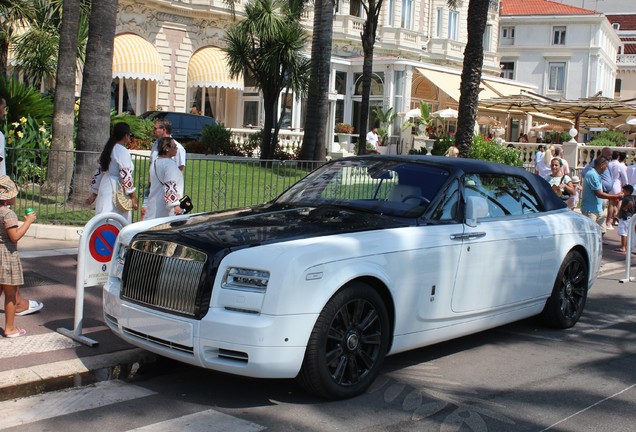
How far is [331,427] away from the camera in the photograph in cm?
513

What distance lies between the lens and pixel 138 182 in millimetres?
12211

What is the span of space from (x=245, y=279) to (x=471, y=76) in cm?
1233

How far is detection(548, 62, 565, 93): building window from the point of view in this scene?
69438 millimetres

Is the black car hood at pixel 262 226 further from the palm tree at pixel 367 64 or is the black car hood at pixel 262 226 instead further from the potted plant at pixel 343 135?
the potted plant at pixel 343 135

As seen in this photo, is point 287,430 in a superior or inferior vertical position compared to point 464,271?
inferior

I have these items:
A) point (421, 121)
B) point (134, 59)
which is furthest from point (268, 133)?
point (421, 121)

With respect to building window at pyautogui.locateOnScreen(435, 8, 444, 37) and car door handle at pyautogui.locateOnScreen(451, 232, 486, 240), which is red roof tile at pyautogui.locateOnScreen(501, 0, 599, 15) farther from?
car door handle at pyautogui.locateOnScreen(451, 232, 486, 240)

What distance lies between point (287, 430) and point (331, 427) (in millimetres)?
Answer: 296

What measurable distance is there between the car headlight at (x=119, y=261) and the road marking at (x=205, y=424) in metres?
1.36

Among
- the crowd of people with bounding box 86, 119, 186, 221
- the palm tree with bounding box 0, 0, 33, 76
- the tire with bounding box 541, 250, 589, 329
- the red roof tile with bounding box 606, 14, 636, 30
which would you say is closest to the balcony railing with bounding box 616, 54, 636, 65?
the red roof tile with bounding box 606, 14, 636, 30

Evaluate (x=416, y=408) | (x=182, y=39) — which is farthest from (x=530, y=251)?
(x=182, y=39)

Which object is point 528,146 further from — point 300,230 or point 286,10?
point 300,230

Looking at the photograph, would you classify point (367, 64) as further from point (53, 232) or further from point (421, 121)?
point (53, 232)

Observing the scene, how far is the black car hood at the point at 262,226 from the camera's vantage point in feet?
18.2
